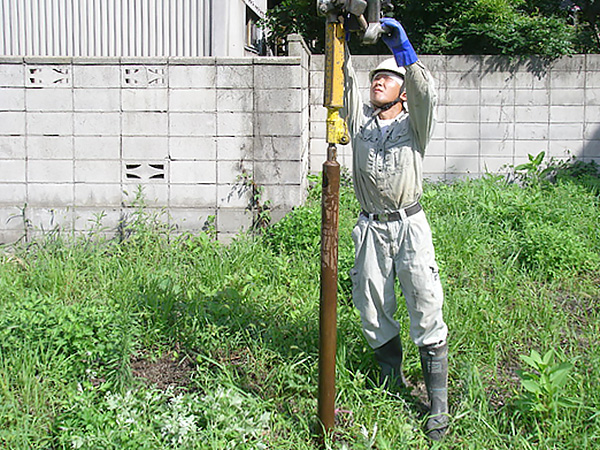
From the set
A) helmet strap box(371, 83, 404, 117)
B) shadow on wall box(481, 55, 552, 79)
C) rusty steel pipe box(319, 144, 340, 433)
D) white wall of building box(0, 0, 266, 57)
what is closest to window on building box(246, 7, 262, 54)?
white wall of building box(0, 0, 266, 57)

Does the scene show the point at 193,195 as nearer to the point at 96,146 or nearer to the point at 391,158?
the point at 96,146

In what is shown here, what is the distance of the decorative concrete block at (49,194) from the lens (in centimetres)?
582

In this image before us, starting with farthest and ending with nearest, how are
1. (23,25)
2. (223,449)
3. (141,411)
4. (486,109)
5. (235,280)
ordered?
(23,25)
(486,109)
(235,280)
(141,411)
(223,449)

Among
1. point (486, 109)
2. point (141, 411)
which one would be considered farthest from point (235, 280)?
point (486, 109)

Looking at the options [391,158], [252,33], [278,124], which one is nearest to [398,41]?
[391,158]

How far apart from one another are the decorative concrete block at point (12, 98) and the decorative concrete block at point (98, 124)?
1.66 feet

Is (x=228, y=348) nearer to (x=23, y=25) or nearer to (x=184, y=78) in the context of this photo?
(x=184, y=78)

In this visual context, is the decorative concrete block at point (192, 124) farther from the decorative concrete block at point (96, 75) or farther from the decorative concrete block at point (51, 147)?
the decorative concrete block at point (51, 147)

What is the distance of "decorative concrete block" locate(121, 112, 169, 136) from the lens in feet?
18.9

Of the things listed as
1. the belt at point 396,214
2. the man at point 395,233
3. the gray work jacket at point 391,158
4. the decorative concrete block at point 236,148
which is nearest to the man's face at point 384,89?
the man at point 395,233

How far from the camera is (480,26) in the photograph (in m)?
8.23

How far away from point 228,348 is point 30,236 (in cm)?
293

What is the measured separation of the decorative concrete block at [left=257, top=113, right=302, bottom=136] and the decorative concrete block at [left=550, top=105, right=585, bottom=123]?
357 centimetres

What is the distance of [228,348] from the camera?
3807 millimetres
